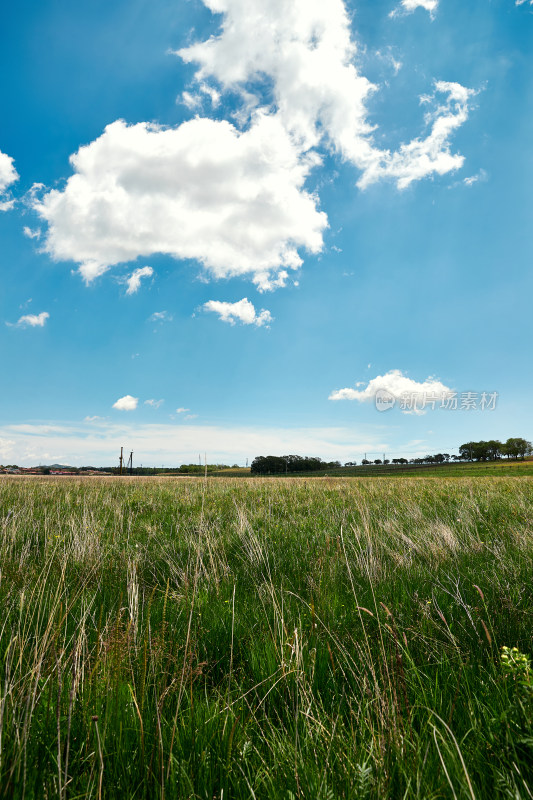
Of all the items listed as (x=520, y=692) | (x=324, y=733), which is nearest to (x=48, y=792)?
(x=324, y=733)

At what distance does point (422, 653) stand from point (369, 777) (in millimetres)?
1154

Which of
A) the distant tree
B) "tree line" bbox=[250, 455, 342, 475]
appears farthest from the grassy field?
the distant tree

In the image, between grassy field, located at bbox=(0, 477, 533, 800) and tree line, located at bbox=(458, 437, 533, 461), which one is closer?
grassy field, located at bbox=(0, 477, 533, 800)

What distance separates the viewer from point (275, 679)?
79.7 inches

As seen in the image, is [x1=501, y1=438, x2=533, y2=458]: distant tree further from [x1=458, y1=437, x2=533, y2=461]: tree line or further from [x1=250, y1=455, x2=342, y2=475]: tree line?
[x1=250, y1=455, x2=342, y2=475]: tree line

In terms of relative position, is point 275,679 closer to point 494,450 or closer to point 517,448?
point 517,448

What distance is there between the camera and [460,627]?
2.52 m

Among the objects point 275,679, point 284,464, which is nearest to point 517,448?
point 284,464

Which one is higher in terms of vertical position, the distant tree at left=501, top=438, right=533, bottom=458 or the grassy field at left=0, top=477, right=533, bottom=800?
the distant tree at left=501, top=438, right=533, bottom=458

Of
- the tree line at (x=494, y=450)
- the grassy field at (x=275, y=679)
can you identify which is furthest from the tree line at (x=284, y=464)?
the grassy field at (x=275, y=679)

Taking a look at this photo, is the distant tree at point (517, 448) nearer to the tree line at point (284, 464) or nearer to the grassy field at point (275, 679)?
the tree line at point (284, 464)

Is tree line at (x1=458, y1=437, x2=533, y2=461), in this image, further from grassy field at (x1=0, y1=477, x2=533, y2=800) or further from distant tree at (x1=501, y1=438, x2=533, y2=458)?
grassy field at (x1=0, y1=477, x2=533, y2=800)

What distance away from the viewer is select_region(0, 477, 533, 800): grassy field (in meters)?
1.39

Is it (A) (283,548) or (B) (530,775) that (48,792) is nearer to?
(B) (530,775)
